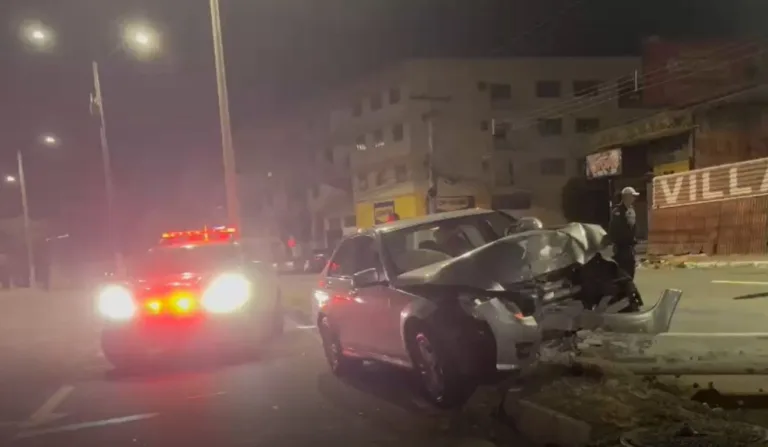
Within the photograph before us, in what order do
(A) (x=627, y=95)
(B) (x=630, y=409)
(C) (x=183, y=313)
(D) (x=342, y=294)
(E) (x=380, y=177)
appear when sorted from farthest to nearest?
(E) (x=380, y=177) < (A) (x=627, y=95) < (C) (x=183, y=313) < (D) (x=342, y=294) < (B) (x=630, y=409)

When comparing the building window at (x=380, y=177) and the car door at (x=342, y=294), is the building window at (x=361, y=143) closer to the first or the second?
the building window at (x=380, y=177)

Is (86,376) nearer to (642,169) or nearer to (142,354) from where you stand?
(142,354)

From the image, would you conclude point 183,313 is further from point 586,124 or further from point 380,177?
point 586,124

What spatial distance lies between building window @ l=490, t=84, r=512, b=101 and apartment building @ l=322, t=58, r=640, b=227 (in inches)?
2.4

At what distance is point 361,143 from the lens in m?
52.7

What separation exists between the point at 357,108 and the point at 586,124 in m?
14.9

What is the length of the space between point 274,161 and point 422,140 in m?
19.0

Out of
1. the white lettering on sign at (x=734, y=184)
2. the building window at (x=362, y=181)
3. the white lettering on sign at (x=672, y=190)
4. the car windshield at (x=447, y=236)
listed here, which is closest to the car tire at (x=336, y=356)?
the car windshield at (x=447, y=236)

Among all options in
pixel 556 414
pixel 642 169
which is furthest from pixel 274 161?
pixel 556 414

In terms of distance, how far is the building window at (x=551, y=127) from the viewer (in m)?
47.7

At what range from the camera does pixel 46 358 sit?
38.2 ft

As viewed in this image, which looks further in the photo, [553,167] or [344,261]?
[553,167]

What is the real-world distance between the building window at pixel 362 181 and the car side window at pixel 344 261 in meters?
43.0

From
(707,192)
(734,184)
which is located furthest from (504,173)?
(734,184)
